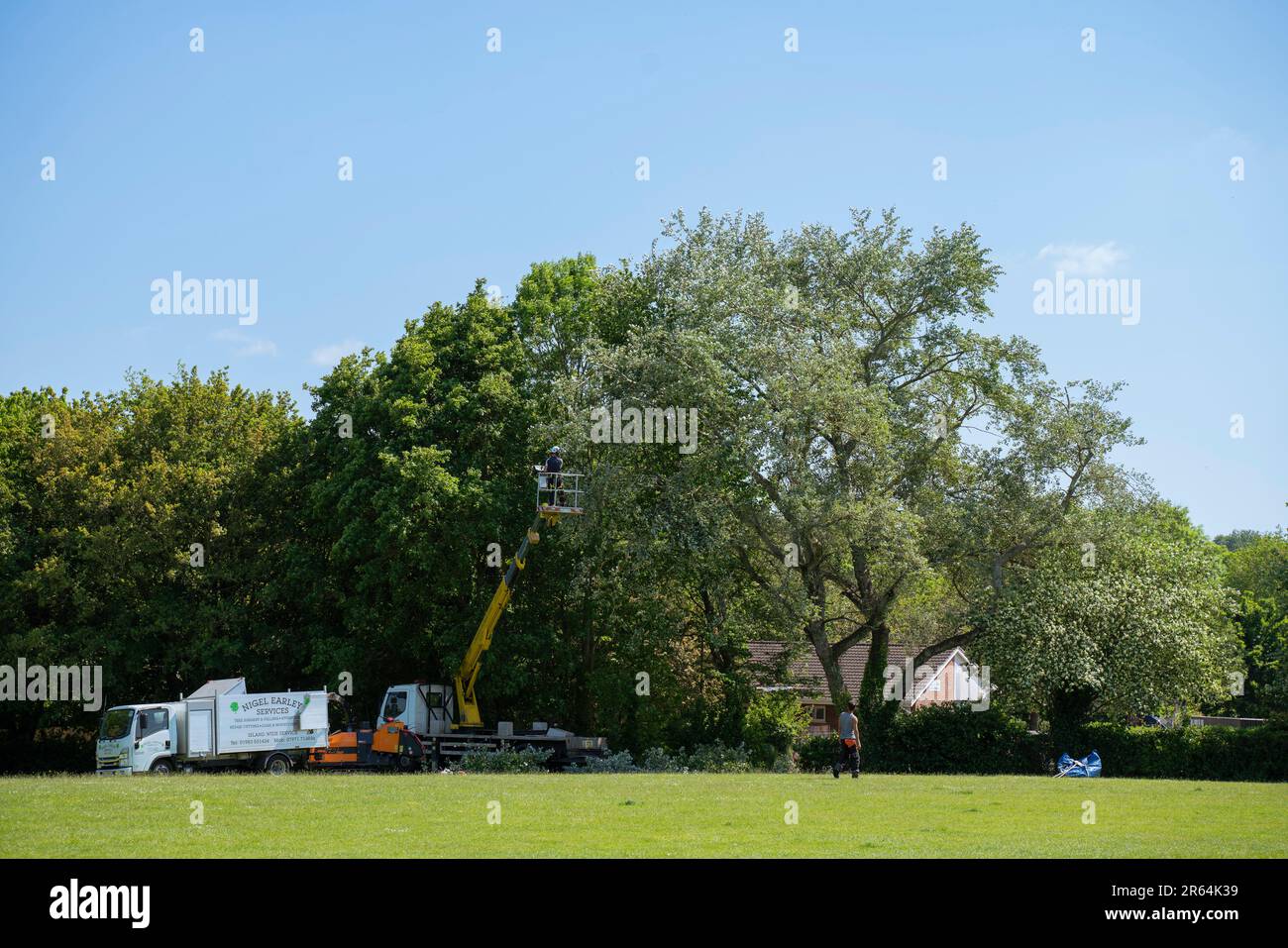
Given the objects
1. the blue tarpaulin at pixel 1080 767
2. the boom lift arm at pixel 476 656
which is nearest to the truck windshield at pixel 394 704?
the boom lift arm at pixel 476 656

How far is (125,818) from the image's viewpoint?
777 inches

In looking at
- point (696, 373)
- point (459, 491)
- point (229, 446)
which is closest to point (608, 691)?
point (459, 491)

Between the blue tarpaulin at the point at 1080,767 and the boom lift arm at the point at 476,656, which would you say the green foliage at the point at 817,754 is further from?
the boom lift arm at the point at 476,656

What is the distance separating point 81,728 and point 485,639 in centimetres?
1837

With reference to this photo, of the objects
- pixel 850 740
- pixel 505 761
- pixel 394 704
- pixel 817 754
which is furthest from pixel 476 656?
pixel 850 740

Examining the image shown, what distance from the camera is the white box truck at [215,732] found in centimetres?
3759

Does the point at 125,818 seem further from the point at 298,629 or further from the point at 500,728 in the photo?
the point at 298,629

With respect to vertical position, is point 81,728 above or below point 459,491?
below

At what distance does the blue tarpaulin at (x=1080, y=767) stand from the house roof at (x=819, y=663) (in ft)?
31.1

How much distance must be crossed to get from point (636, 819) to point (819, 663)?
35.7m

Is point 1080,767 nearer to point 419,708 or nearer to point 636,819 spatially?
point 419,708

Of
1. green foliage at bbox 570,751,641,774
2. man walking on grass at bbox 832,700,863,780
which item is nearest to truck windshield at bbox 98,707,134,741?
green foliage at bbox 570,751,641,774

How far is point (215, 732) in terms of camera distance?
38344 mm

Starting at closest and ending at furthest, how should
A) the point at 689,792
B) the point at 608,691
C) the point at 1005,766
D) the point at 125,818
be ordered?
the point at 125,818 < the point at 689,792 < the point at 1005,766 < the point at 608,691
